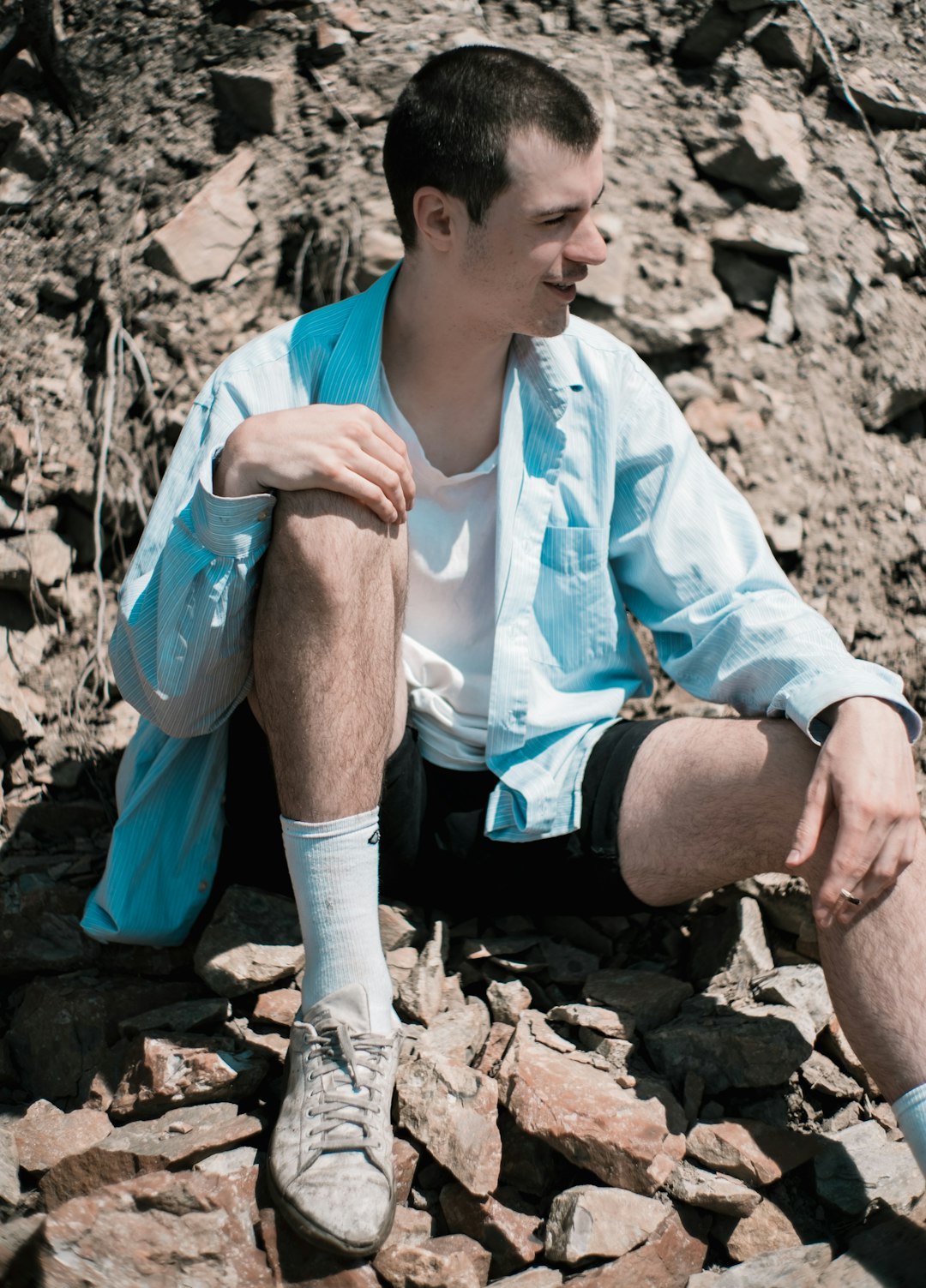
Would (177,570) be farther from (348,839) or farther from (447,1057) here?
(447,1057)

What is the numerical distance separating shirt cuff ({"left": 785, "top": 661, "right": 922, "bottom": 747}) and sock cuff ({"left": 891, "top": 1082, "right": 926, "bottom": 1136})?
0.55 metres

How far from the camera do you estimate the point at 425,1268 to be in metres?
1.87

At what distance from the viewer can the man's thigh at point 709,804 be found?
2055 millimetres

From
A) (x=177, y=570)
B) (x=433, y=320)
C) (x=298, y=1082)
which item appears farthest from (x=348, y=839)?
(x=433, y=320)

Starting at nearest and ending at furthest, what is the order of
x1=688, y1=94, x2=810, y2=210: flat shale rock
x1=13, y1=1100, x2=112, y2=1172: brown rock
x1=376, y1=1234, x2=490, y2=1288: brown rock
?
x1=376, y1=1234, x2=490, y2=1288: brown rock, x1=13, y1=1100, x2=112, y2=1172: brown rock, x1=688, y1=94, x2=810, y2=210: flat shale rock

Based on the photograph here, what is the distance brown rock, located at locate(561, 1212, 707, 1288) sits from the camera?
1881 millimetres

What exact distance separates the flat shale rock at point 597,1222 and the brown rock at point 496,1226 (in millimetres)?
32

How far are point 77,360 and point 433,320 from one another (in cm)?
144

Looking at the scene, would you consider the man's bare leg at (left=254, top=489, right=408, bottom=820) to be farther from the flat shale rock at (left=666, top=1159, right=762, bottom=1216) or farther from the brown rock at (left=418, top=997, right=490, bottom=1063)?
the flat shale rock at (left=666, top=1159, right=762, bottom=1216)

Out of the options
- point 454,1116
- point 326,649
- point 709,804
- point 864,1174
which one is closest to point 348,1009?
point 454,1116

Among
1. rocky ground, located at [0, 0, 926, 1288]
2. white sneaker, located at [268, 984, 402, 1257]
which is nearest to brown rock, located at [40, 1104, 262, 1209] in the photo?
rocky ground, located at [0, 0, 926, 1288]

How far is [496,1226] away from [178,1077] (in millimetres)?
614

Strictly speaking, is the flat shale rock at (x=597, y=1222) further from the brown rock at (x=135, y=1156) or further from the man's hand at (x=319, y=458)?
the man's hand at (x=319, y=458)

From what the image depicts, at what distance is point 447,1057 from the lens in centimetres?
220
